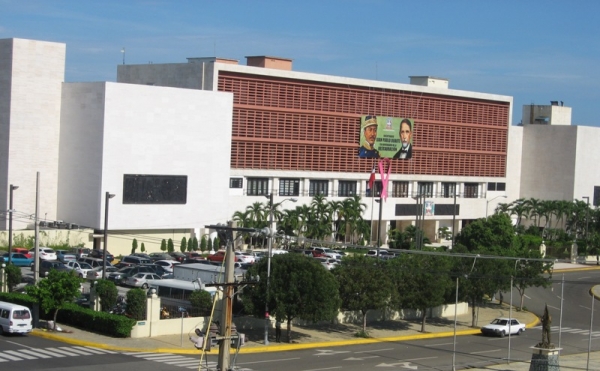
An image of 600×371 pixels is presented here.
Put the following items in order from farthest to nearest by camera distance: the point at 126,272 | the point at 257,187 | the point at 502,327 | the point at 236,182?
the point at 257,187, the point at 236,182, the point at 126,272, the point at 502,327

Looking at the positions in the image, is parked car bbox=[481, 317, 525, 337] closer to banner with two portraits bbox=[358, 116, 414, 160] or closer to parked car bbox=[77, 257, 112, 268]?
parked car bbox=[77, 257, 112, 268]

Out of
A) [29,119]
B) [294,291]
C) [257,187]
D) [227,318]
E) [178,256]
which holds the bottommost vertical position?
[178,256]

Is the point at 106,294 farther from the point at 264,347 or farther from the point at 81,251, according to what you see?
the point at 81,251

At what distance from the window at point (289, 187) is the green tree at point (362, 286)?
135 ft

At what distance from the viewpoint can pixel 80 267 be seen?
69000 mm

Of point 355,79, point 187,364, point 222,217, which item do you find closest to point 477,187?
point 355,79

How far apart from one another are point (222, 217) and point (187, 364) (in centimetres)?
4783

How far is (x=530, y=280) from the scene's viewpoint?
220 ft

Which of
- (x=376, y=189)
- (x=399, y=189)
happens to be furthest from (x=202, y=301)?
(x=399, y=189)

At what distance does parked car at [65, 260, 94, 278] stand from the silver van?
58.1 feet

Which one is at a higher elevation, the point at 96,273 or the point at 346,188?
the point at 346,188

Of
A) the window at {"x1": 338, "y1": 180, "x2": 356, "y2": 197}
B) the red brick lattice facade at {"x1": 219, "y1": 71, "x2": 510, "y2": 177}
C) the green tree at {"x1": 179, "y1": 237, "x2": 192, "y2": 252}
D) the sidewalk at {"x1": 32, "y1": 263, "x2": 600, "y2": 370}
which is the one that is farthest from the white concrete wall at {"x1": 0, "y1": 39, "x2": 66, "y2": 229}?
the sidewalk at {"x1": 32, "y1": 263, "x2": 600, "y2": 370}

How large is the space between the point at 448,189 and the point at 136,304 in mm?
71399

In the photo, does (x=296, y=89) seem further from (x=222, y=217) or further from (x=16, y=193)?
(x=16, y=193)
